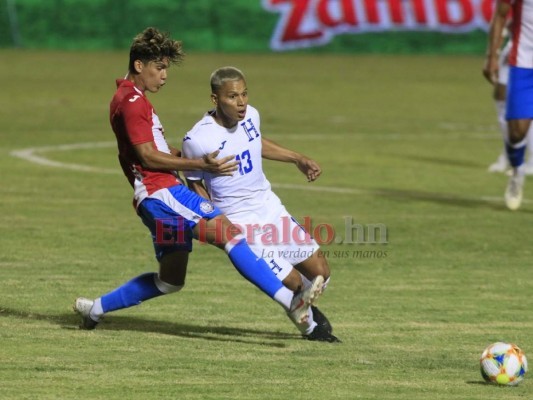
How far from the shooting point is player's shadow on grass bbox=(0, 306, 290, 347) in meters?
8.31

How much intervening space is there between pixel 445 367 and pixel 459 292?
8.30ft

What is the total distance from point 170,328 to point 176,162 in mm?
1228

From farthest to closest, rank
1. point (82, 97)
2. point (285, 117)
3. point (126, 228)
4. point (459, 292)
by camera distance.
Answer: point (82, 97)
point (285, 117)
point (126, 228)
point (459, 292)

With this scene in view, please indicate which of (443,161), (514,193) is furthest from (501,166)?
(514,193)

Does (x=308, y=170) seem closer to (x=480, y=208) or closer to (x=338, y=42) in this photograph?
(x=480, y=208)

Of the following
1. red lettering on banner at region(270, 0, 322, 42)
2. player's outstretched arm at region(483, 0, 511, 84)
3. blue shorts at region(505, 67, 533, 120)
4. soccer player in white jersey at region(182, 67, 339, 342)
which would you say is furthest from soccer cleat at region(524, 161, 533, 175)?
red lettering on banner at region(270, 0, 322, 42)

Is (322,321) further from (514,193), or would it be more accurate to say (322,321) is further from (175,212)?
(514,193)

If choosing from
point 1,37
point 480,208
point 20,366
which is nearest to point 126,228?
point 480,208

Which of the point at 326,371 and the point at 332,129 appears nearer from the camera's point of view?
the point at 326,371

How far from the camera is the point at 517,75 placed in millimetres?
13727

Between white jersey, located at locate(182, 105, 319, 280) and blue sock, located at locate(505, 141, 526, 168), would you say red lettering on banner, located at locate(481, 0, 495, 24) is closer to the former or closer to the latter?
blue sock, located at locate(505, 141, 526, 168)

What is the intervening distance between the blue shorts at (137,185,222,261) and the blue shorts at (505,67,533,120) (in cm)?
629

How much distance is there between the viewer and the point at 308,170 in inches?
337

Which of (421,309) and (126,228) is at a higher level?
(421,309)
